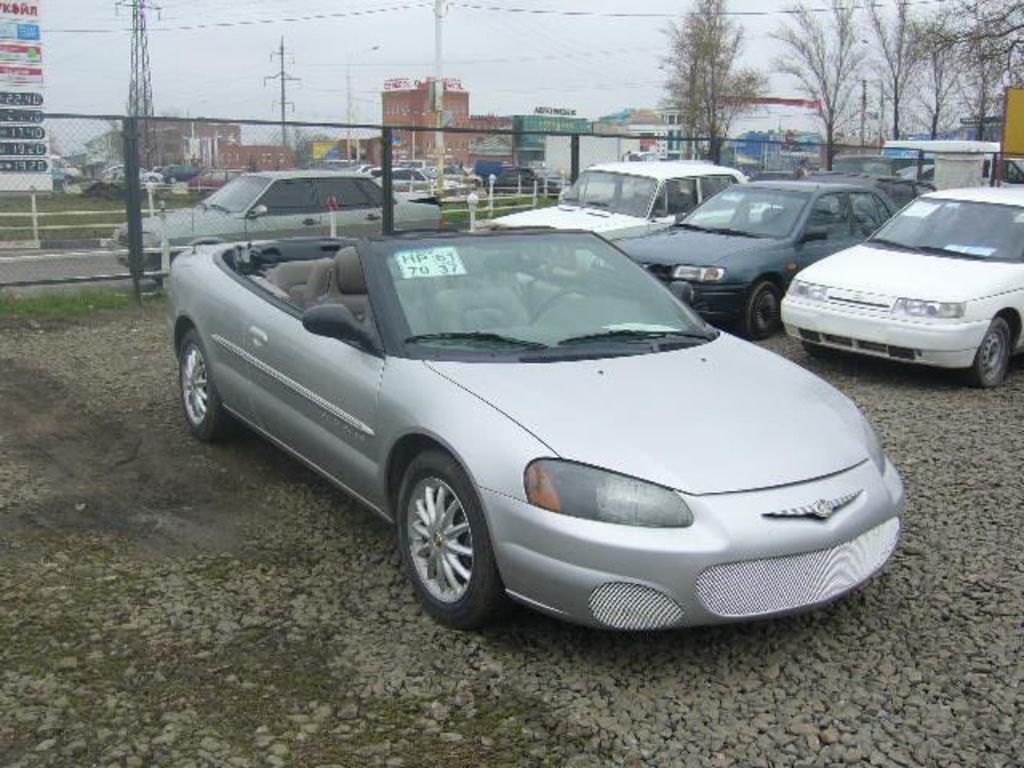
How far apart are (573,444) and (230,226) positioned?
1042 cm

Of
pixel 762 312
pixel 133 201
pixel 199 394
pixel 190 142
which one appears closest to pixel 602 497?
pixel 199 394

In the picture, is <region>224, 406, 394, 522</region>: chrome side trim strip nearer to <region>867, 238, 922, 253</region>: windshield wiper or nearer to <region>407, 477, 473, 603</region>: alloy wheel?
<region>407, 477, 473, 603</region>: alloy wheel

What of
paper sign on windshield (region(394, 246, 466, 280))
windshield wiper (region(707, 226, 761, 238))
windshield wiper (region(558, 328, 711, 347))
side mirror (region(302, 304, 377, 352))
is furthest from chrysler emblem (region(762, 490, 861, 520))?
windshield wiper (region(707, 226, 761, 238))

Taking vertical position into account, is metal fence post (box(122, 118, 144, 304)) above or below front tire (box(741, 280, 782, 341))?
above

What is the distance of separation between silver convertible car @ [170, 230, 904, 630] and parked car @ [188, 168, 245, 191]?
10.1 meters

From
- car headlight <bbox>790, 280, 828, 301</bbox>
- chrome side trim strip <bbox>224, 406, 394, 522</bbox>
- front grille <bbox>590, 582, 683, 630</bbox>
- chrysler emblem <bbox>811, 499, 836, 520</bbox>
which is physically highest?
car headlight <bbox>790, 280, 828, 301</bbox>

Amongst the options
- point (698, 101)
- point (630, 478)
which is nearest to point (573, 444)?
point (630, 478)

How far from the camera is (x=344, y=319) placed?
172 inches

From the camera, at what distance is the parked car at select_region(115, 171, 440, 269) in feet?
42.3

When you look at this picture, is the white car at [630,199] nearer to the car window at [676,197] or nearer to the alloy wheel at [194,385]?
the car window at [676,197]

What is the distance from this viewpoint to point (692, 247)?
10.1 m

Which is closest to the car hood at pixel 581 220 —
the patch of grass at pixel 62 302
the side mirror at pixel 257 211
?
the side mirror at pixel 257 211

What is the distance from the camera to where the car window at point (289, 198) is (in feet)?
43.7

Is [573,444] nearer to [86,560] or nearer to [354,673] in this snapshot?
[354,673]
